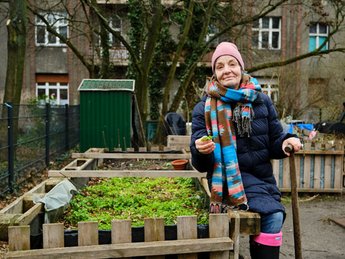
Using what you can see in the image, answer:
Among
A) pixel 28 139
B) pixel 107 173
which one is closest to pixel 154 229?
pixel 107 173

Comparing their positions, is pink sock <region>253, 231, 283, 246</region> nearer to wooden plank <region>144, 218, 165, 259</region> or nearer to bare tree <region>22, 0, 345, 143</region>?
wooden plank <region>144, 218, 165, 259</region>

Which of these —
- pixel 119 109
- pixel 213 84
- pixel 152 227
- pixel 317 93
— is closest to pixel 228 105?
pixel 213 84

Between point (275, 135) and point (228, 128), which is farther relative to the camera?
point (275, 135)

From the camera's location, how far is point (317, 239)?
5.93 m

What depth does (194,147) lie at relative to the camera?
9.57 feet

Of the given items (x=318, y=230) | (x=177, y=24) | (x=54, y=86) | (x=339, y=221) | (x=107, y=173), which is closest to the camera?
(x=107, y=173)

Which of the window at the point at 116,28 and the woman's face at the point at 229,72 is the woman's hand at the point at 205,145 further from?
the window at the point at 116,28

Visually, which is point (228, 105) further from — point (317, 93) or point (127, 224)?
point (317, 93)

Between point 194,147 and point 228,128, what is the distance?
0.86 feet

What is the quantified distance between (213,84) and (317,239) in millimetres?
3781

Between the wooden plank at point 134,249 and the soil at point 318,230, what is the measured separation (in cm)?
198

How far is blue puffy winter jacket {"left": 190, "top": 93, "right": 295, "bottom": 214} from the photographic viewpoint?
2916 millimetres

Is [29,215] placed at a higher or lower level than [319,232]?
higher

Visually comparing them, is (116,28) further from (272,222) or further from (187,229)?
(272,222)
